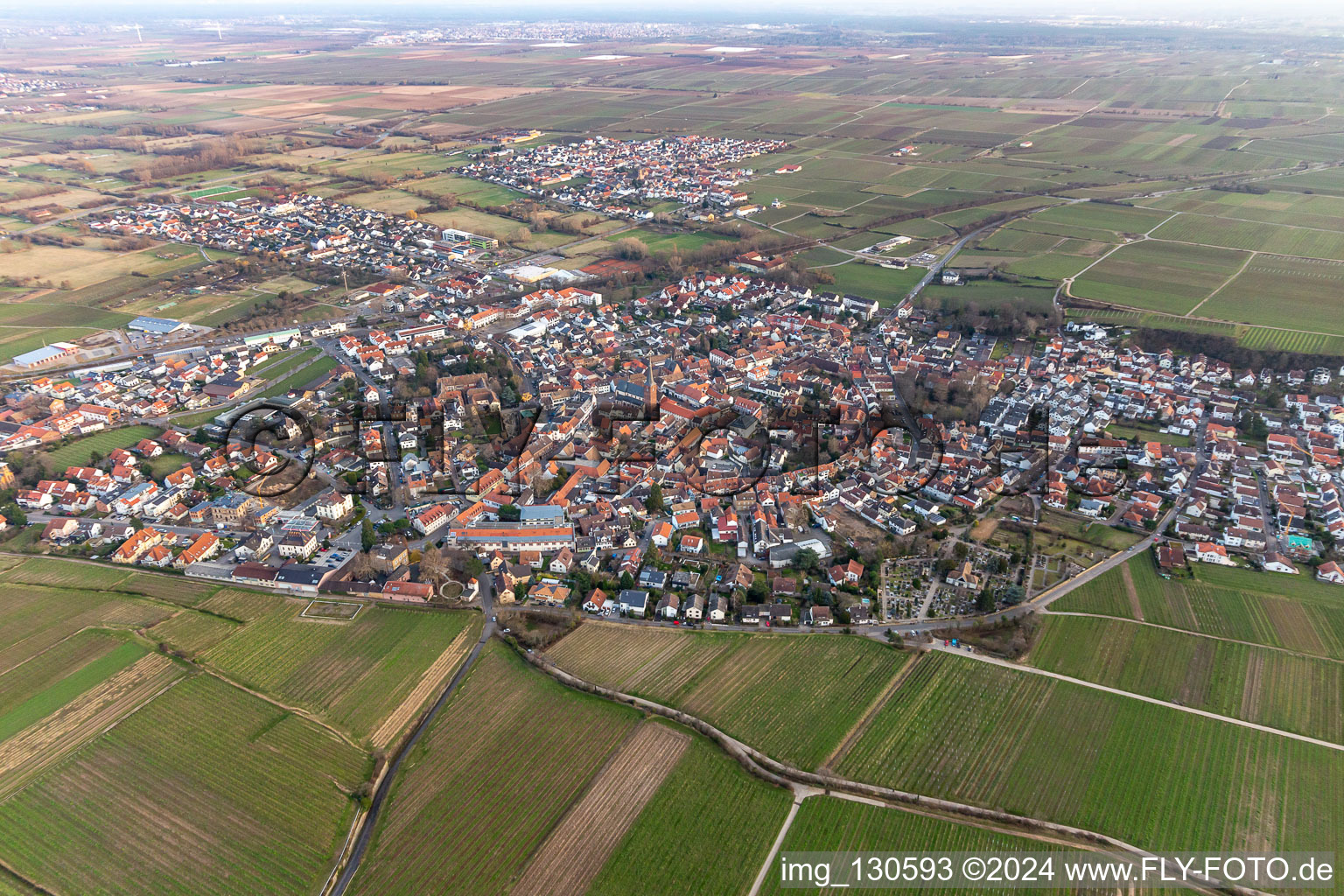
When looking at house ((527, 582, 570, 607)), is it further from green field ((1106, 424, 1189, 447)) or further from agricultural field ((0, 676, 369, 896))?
green field ((1106, 424, 1189, 447))

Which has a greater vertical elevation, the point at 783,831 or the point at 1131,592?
the point at 1131,592


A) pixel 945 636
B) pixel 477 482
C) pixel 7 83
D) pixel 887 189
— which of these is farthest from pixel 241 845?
pixel 7 83

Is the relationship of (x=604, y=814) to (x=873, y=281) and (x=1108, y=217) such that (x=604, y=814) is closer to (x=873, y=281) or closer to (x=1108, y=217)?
(x=873, y=281)

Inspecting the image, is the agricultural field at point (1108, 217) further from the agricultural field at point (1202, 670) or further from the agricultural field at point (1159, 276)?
the agricultural field at point (1202, 670)

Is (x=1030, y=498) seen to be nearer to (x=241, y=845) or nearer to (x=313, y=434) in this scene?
(x=241, y=845)

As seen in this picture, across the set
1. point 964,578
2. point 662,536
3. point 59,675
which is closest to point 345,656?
point 59,675

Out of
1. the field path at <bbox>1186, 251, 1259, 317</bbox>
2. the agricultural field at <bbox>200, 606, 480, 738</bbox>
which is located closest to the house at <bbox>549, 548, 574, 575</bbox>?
the agricultural field at <bbox>200, 606, 480, 738</bbox>
